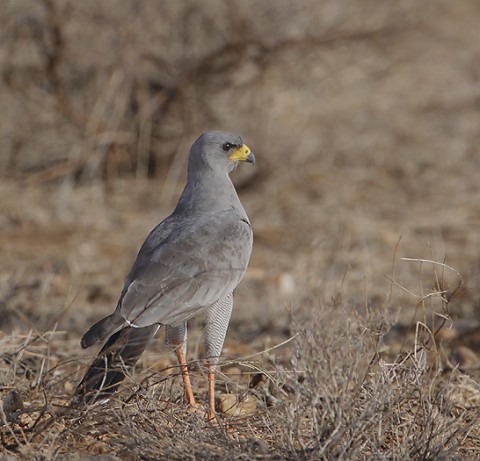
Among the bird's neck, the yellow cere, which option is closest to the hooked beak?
the yellow cere

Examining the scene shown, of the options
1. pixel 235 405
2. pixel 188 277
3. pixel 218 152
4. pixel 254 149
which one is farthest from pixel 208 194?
pixel 254 149

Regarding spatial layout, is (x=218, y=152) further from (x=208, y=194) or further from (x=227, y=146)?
(x=208, y=194)

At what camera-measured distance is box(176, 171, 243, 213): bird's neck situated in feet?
15.4

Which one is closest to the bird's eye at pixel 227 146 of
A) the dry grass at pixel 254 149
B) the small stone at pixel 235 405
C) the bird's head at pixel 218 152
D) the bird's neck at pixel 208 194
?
the bird's head at pixel 218 152

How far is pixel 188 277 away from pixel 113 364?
0.59 m

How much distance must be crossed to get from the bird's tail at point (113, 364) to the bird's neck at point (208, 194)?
30.1 inches

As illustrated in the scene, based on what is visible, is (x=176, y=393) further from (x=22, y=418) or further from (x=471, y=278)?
(x=471, y=278)

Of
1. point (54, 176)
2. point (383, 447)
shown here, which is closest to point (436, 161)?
point (54, 176)

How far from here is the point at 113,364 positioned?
3.82 m

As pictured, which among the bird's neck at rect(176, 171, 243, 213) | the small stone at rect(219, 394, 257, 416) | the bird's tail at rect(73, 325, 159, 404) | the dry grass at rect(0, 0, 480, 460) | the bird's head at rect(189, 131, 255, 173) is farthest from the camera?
the dry grass at rect(0, 0, 480, 460)

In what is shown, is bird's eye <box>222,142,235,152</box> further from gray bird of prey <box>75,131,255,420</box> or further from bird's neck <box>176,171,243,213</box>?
bird's neck <box>176,171,243,213</box>

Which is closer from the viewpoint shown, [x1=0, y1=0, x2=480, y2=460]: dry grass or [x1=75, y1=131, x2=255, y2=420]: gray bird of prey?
[x1=75, y1=131, x2=255, y2=420]: gray bird of prey

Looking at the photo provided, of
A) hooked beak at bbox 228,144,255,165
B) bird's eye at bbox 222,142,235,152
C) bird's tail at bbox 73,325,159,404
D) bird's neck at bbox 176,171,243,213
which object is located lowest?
bird's tail at bbox 73,325,159,404

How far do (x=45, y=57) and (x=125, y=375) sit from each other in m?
5.68
